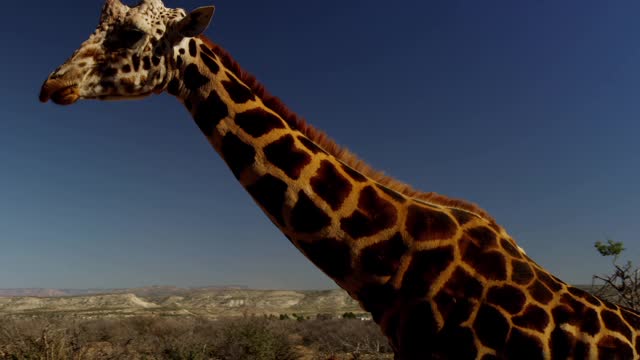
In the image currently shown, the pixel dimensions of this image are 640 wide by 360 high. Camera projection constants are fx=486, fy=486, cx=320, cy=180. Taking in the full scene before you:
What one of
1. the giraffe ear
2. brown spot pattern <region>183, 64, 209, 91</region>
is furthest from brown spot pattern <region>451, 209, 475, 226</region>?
the giraffe ear

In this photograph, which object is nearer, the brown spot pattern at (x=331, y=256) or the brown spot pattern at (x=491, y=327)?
the brown spot pattern at (x=491, y=327)

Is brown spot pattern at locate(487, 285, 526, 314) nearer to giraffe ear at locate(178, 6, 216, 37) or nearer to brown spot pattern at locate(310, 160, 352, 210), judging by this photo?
brown spot pattern at locate(310, 160, 352, 210)

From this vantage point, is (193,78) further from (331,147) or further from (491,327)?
(491,327)

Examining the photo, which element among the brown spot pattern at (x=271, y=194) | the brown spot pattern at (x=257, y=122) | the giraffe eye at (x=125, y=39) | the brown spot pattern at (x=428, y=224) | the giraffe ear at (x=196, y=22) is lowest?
the brown spot pattern at (x=428, y=224)

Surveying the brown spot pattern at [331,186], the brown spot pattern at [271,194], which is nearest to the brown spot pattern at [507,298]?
the brown spot pattern at [331,186]

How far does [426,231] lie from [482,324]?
2.61ft

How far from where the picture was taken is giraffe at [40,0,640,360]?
363 centimetres

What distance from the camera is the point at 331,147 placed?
180 inches

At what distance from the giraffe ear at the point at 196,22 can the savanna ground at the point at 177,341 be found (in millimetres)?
6868

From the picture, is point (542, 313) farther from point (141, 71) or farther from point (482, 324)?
point (141, 71)

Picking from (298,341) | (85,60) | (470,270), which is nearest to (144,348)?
(298,341)

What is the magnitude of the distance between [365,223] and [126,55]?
2.62 meters

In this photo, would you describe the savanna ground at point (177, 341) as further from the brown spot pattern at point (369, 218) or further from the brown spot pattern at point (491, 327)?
the brown spot pattern at point (491, 327)

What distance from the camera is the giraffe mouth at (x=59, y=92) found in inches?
161
